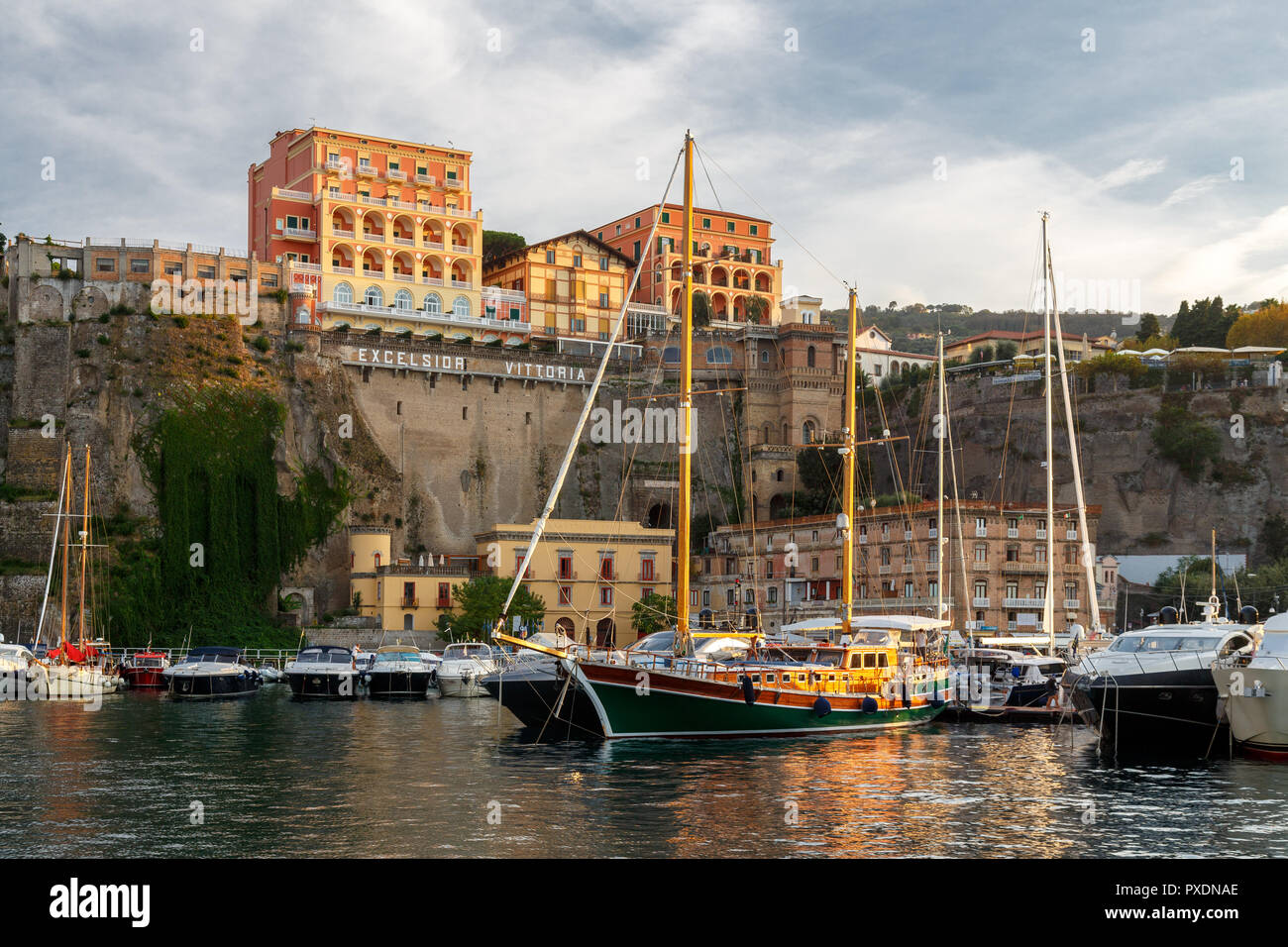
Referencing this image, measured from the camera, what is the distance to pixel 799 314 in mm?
112312

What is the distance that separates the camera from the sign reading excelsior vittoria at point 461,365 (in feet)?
281

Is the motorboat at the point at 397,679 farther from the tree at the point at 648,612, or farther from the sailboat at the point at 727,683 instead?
the sailboat at the point at 727,683

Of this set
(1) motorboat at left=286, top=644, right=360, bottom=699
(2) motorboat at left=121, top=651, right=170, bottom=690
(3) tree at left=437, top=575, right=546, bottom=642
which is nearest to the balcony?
(3) tree at left=437, top=575, right=546, bottom=642

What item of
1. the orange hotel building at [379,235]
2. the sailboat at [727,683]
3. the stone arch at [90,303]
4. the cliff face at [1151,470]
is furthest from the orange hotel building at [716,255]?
the sailboat at [727,683]

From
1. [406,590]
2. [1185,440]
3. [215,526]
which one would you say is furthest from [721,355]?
[215,526]

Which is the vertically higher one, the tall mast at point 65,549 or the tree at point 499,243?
the tree at point 499,243

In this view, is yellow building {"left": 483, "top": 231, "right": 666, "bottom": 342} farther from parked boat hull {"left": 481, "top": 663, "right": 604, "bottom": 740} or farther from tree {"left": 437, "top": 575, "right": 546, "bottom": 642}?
parked boat hull {"left": 481, "top": 663, "right": 604, "bottom": 740}

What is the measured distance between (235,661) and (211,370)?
25.5m

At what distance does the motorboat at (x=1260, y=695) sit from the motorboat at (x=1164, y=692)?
449mm

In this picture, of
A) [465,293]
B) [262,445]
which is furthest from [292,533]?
[465,293]

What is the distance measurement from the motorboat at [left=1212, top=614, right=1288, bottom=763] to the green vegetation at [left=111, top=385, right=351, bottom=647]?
53.6m

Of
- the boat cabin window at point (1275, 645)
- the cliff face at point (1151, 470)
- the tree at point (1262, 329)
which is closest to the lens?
the boat cabin window at point (1275, 645)

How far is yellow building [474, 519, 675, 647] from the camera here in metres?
78.2

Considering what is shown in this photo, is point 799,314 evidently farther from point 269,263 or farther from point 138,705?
point 138,705
